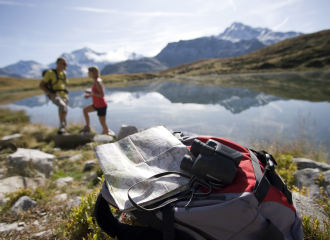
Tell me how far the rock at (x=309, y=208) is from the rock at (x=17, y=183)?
4411 mm

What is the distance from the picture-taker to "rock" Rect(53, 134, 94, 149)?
6844 mm

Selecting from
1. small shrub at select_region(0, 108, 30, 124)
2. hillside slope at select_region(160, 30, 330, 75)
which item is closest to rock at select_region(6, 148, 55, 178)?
small shrub at select_region(0, 108, 30, 124)

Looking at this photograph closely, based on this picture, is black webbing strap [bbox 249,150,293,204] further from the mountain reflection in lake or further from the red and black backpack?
the mountain reflection in lake

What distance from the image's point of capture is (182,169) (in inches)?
70.1

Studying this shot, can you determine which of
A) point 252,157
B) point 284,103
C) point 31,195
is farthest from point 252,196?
point 284,103

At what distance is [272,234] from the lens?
139 centimetres

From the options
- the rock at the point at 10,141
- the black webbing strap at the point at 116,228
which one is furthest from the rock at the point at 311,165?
the rock at the point at 10,141

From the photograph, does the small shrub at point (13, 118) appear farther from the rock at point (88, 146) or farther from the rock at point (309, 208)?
the rock at point (309, 208)

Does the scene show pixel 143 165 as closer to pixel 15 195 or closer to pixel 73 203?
pixel 73 203

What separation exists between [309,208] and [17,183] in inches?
193

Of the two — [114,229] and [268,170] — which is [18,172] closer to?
[114,229]

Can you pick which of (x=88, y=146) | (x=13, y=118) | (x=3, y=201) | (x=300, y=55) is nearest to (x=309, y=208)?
(x=3, y=201)

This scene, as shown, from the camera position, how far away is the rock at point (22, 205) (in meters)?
2.84

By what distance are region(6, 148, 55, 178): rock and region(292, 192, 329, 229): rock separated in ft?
16.1
